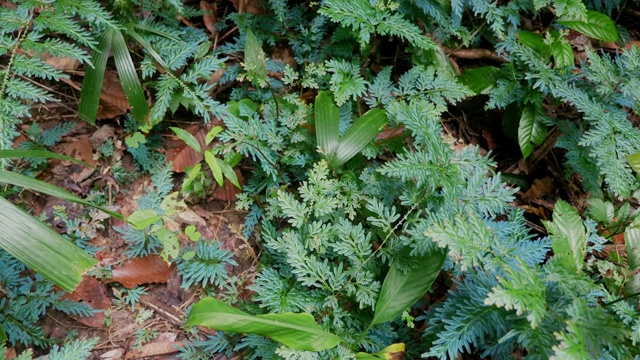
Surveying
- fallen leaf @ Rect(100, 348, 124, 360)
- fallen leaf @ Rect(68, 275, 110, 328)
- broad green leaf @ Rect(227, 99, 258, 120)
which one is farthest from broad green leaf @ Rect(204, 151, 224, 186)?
fallen leaf @ Rect(100, 348, 124, 360)

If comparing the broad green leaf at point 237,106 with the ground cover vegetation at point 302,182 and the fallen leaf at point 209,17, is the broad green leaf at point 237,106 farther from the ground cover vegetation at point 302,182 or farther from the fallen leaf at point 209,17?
the fallen leaf at point 209,17

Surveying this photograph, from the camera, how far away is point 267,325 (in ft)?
4.57

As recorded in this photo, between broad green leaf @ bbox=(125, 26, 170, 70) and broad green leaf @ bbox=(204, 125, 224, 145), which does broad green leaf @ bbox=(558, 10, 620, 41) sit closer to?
broad green leaf @ bbox=(204, 125, 224, 145)

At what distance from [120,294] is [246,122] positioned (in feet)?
2.88

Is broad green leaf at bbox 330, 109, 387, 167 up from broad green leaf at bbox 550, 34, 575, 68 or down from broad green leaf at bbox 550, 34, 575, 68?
down

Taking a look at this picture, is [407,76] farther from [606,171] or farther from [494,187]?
[606,171]

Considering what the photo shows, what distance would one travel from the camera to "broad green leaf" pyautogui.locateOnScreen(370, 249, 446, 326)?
5.05 feet

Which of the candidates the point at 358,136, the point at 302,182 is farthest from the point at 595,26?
the point at 302,182

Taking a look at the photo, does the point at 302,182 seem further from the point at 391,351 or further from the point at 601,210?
the point at 601,210

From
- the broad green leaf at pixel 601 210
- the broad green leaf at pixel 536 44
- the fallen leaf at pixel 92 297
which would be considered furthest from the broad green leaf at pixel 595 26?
the fallen leaf at pixel 92 297

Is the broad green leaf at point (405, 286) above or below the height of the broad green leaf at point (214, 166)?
below

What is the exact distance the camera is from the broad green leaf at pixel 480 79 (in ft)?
7.10

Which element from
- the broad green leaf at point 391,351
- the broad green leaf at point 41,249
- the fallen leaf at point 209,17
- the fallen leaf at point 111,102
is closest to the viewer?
the broad green leaf at point 41,249

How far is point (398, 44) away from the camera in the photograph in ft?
7.63
